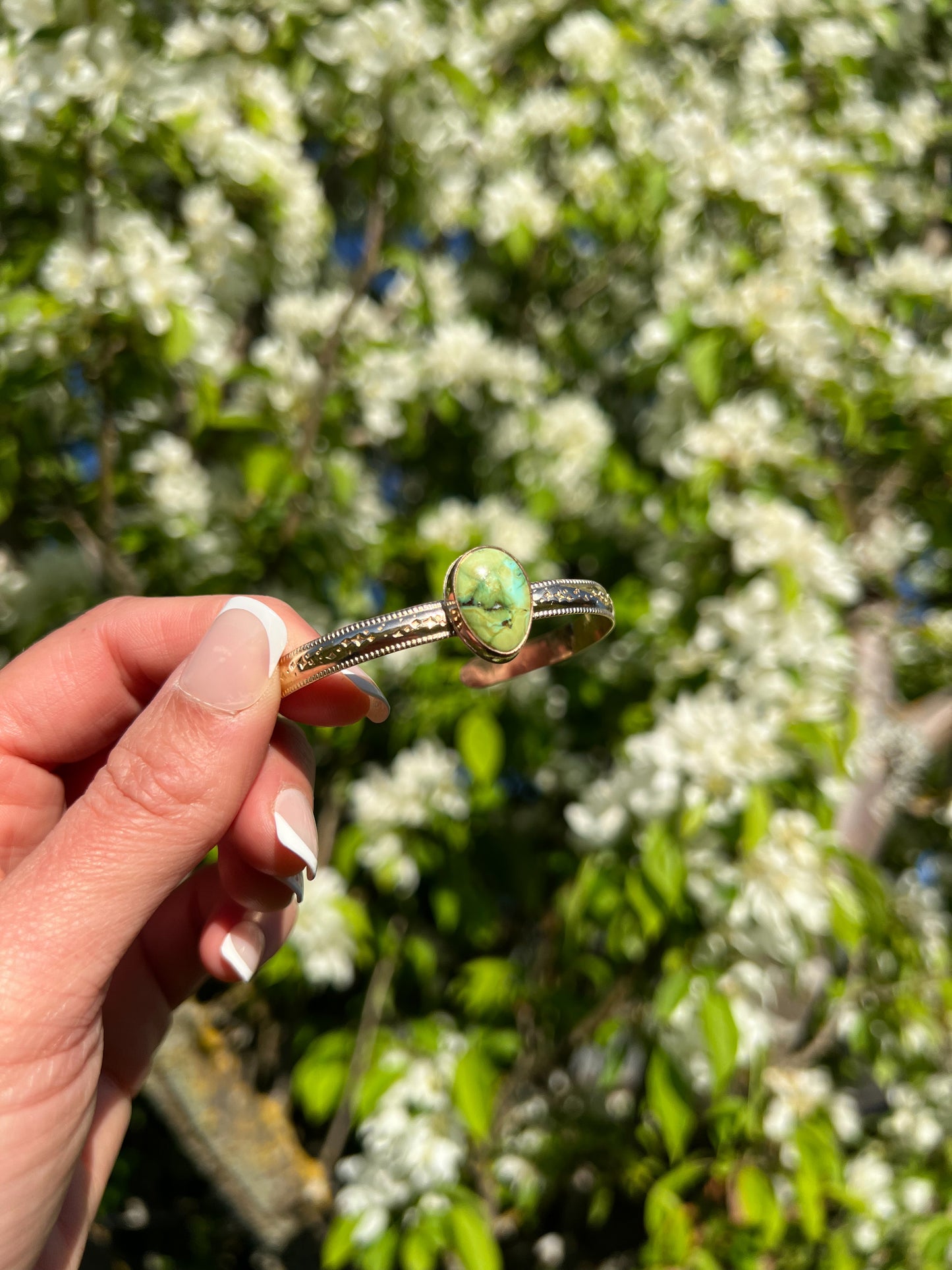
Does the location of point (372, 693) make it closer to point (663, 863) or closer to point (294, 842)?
point (294, 842)

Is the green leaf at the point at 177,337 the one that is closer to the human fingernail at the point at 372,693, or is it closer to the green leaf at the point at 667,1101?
the human fingernail at the point at 372,693

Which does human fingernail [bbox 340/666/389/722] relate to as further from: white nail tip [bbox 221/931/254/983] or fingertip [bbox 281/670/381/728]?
white nail tip [bbox 221/931/254/983]

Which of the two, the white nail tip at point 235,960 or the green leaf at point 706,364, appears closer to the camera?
the white nail tip at point 235,960

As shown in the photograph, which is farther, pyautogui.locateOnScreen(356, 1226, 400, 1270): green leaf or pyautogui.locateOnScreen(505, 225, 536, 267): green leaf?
pyautogui.locateOnScreen(505, 225, 536, 267): green leaf

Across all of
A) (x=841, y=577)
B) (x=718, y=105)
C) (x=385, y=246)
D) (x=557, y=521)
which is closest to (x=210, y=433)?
(x=385, y=246)

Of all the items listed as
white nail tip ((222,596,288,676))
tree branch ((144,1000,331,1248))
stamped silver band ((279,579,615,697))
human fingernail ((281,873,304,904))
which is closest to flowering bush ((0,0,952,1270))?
tree branch ((144,1000,331,1248))

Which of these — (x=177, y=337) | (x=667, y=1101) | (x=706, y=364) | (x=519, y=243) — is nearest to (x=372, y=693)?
(x=177, y=337)

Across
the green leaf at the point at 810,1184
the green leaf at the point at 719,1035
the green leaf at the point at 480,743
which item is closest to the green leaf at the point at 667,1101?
the green leaf at the point at 719,1035
